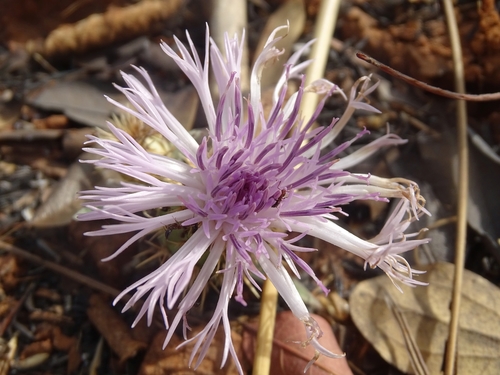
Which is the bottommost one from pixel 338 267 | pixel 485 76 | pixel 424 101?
pixel 338 267

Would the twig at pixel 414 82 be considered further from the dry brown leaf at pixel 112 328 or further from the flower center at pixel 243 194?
the dry brown leaf at pixel 112 328

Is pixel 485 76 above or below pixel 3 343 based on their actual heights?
above

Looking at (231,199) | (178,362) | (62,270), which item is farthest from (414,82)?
(62,270)

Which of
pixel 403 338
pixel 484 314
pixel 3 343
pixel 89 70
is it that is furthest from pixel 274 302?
pixel 89 70

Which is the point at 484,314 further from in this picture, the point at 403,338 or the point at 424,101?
the point at 424,101

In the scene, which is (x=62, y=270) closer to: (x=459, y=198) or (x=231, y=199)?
(x=231, y=199)

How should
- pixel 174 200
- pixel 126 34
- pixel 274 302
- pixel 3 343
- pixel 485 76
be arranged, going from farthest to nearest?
pixel 126 34
pixel 485 76
pixel 3 343
pixel 274 302
pixel 174 200

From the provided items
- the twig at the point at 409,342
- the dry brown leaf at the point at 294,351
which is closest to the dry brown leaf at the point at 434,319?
the twig at the point at 409,342

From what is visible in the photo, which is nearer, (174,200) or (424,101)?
(174,200)
